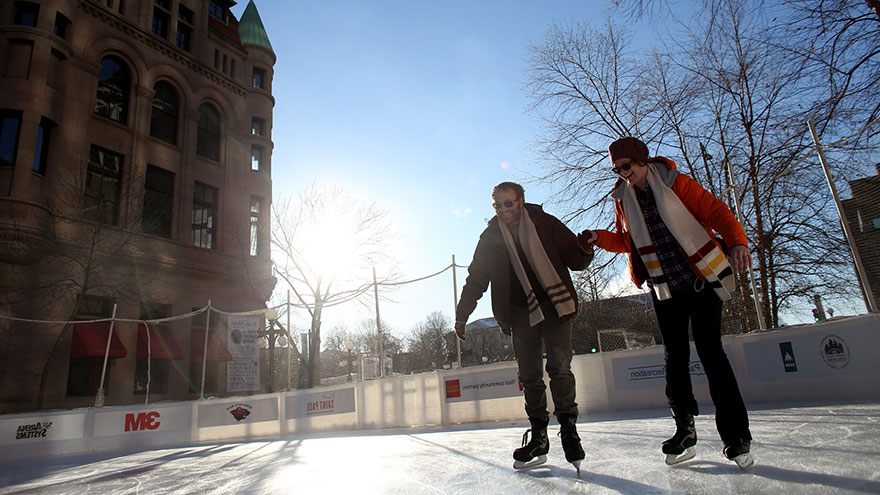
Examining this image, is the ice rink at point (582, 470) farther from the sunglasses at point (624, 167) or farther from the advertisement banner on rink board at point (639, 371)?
the advertisement banner on rink board at point (639, 371)

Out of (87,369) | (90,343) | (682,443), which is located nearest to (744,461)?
(682,443)

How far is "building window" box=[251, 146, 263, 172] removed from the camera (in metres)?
21.8

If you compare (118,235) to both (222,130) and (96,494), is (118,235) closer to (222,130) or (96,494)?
(222,130)

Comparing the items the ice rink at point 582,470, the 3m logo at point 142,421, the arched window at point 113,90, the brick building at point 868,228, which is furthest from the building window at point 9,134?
the brick building at point 868,228

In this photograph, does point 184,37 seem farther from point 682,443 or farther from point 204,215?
point 682,443

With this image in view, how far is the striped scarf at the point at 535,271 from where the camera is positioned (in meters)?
2.45

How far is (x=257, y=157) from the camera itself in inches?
868

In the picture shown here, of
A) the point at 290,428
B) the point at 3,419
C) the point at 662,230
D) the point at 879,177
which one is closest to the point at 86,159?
the point at 3,419

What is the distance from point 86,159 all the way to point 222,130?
6.40 metres

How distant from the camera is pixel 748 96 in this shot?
41.4ft

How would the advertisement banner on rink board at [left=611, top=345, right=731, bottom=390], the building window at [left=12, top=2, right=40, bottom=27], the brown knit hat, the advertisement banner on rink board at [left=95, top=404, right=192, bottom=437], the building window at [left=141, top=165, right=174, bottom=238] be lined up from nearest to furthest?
the brown knit hat
the advertisement banner on rink board at [left=611, top=345, right=731, bottom=390]
the advertisement banner on rink board at [left=95, top=404, right=192, bottom=437]
the building window at [left=12, top=2, right=40, bottom=27]
the building window at [left=141, top=165, right=174, bottom=238]

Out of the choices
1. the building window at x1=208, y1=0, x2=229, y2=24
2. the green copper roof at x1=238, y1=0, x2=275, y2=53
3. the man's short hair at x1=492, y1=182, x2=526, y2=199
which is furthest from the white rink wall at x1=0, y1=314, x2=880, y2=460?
the building window at x1=208, y1=0, x2=229, y2=24

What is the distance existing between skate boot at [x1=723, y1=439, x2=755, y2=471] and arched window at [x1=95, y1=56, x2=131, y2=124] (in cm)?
1894

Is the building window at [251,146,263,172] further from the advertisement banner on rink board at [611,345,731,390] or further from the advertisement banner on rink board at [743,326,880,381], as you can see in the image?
the advertisement banner on rink board at [743,326,880,381]
